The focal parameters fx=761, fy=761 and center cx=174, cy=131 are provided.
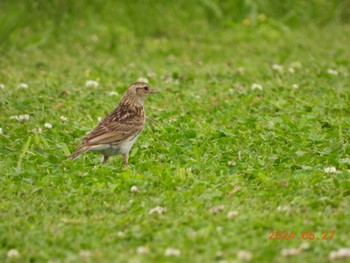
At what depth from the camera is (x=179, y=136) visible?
10.4 metres

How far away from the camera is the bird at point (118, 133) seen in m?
9.20

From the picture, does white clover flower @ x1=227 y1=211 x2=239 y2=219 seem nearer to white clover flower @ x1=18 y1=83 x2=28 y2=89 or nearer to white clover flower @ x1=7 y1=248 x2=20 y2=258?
white clover flower @ x1=7 y1=248 x2=20 y2=258

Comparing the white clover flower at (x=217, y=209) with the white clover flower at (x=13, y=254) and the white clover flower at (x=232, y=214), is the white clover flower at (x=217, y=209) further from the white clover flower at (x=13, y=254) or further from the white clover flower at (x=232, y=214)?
the white clover flower at (x=13, y=254)

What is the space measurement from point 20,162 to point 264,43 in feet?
30.5

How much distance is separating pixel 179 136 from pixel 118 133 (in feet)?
3.80

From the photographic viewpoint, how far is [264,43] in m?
17.0

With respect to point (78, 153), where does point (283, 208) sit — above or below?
below

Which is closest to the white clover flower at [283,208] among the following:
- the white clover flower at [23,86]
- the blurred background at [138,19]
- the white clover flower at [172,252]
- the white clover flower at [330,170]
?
the white clover flower at [330,170]

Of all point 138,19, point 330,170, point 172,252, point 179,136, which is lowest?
point 179,136

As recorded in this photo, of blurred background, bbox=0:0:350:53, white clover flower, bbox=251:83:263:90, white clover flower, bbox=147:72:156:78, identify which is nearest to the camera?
white clover flower, bbox=251:83:263:90

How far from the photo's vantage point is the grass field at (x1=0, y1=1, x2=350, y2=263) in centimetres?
714

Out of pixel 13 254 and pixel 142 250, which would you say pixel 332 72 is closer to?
pixel 142 250

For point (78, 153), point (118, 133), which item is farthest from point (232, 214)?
point (118, 133)

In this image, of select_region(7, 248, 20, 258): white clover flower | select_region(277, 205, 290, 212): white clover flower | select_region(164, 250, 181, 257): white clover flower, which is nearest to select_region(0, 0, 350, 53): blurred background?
A: select_region(277, 205, 290, 212): white clover flower
